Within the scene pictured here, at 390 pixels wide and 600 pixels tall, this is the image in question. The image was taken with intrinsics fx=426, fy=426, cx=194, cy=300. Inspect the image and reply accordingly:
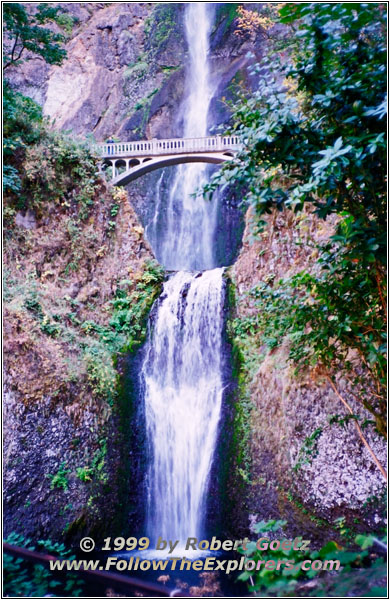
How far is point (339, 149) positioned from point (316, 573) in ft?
9.45

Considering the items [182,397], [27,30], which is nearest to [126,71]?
[27,30]

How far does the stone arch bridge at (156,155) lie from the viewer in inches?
476

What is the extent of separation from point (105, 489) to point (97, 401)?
1.58 meters

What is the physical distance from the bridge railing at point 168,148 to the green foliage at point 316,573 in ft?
34.8

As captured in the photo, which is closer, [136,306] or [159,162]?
[136,306]

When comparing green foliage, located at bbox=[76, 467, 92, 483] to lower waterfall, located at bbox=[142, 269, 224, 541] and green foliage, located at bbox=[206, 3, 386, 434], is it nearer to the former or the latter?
lower waterfall, located at bbox=[142, 269, 224, 541]

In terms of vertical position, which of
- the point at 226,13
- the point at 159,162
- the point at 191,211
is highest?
the point at 226,13

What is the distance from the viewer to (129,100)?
19578 mm

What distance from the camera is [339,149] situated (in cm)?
274

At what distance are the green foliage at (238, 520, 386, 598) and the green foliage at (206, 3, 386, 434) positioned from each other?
3.67 ft

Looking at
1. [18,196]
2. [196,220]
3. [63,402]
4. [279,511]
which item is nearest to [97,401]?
[63,402]

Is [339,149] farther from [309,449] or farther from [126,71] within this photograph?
[126,71]

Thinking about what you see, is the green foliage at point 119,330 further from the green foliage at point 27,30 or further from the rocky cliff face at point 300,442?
the green foliage at point 27,30

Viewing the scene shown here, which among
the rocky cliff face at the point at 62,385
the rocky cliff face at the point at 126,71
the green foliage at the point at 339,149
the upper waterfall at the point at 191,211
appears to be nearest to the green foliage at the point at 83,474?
the rocky cliff face at the point at 62,385
